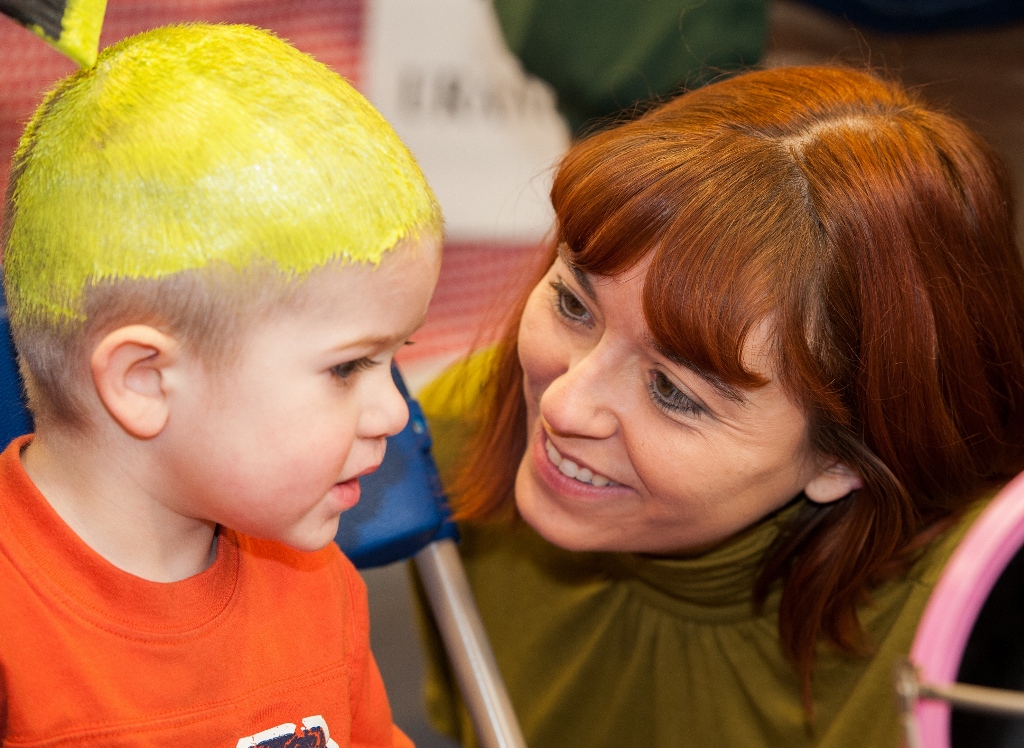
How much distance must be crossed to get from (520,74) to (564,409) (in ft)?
4.59

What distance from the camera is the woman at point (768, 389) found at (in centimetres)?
92

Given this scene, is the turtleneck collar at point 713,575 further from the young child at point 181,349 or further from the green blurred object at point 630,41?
the green blurred object at point 630,41

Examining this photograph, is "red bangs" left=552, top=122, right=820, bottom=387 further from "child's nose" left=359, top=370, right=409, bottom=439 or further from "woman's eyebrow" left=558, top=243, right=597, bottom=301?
"child's nose" left=359, top=370, right=409, bottom=439

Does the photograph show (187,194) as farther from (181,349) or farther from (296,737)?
(296,737)

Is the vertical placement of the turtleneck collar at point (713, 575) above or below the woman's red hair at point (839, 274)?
below

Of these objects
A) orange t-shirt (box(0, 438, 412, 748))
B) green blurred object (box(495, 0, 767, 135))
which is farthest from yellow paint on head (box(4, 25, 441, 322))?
green blurred object (box(495, 0, 767, 135))

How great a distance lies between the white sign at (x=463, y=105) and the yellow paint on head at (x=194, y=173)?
4.65 ft

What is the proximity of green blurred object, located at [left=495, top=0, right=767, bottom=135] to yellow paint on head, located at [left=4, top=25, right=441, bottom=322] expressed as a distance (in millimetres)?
1133

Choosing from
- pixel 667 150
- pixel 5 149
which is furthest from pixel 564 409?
pixel 5 149

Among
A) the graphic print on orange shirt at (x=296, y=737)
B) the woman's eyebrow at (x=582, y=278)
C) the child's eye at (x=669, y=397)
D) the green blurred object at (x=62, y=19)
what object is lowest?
the graphic print on orange shirt at (x=296, y=737)

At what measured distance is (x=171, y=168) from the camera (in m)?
0.59

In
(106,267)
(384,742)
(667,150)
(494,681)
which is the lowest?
(494,681)

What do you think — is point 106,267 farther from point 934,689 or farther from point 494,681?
point 494,681

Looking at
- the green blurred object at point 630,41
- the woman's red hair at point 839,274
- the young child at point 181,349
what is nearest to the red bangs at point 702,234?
the woman's red hair at point 839,274
